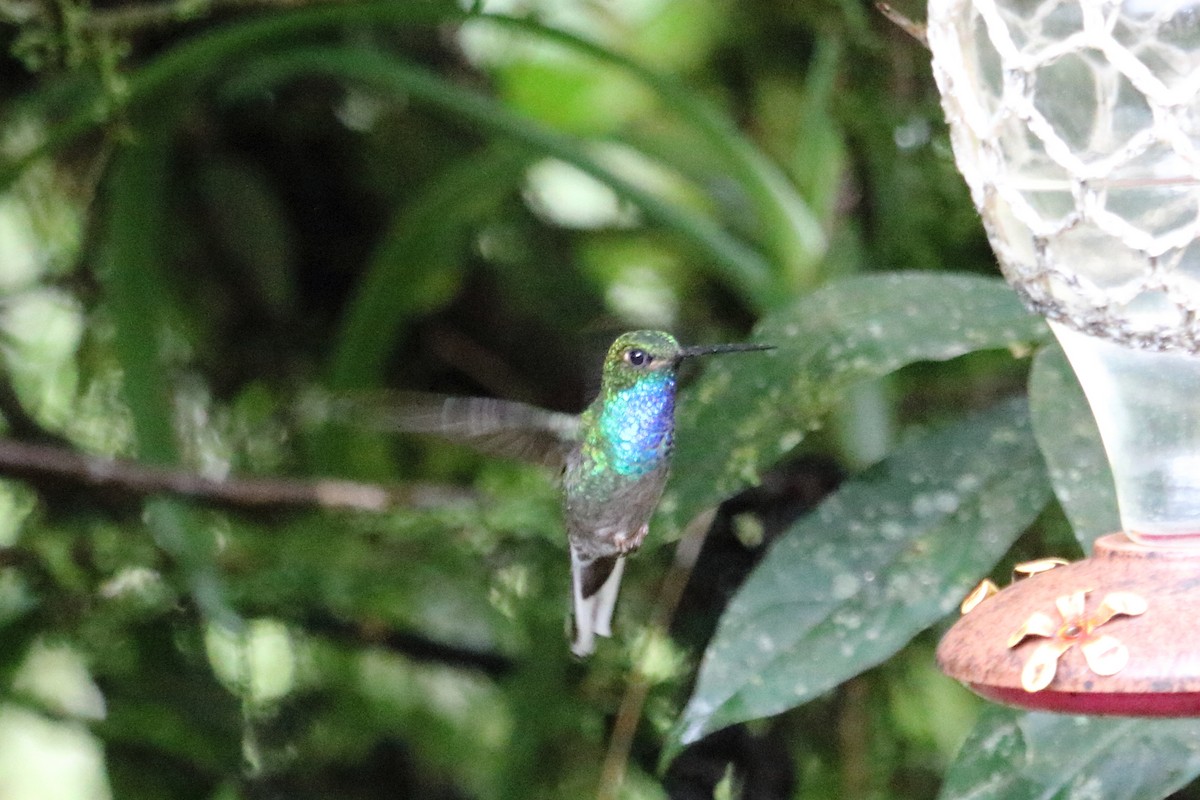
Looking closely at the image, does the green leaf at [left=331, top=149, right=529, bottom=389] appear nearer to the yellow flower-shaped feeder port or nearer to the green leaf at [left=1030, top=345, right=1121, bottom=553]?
the green leaf at [left=1030, top=345, right=1121, bottom=553]

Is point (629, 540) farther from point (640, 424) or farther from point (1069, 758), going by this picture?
point (1069, 758)

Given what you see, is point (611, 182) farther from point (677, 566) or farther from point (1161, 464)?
point (1161, 464)

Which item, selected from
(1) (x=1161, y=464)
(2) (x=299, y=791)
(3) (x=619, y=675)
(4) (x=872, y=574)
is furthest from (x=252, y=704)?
(1) (x=1161, y=464)

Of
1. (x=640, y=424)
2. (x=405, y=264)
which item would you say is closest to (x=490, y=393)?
(x=405, y=264)

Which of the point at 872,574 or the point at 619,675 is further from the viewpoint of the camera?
the point at 619,675

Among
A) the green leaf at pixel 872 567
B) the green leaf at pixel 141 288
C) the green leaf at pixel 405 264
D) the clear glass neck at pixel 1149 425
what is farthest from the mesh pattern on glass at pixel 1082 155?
the green leaf at pixel 141 288

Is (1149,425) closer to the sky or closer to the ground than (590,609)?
closer to the ground

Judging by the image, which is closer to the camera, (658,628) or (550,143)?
(658,628)
